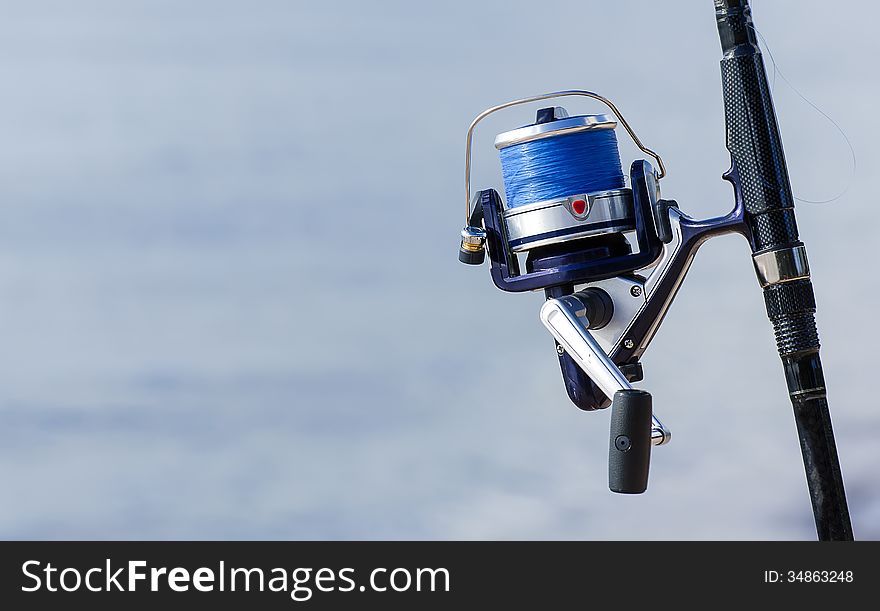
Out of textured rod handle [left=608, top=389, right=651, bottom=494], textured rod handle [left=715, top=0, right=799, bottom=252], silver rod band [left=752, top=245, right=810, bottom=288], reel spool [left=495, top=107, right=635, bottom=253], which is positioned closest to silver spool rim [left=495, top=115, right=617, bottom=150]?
reel spool [left=495, top=107, right=635, bottom=253]

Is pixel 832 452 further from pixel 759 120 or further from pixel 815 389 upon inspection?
pixel 759 120

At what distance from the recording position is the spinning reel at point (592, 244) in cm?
283

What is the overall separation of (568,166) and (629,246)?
0.22 metres

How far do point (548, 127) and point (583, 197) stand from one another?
6.8 inches

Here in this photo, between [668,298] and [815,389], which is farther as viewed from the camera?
Answer: [668,298]

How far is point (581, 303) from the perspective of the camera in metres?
2.87

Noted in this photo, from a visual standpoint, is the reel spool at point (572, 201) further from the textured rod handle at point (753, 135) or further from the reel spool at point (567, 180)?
the textured rod handle at point (753, 135)

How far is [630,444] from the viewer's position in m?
2.63

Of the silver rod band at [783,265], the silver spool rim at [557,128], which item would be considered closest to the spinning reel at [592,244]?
the silver spool rim at [557,128]

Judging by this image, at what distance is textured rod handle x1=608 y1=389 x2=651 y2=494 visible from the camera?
2.63 m

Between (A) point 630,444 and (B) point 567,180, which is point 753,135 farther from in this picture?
(A) point 630,444

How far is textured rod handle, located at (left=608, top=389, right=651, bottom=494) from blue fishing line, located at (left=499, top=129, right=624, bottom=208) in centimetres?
49

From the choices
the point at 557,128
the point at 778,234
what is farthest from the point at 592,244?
the point at 778,234

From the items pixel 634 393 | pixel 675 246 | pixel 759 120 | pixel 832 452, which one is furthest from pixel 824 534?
pixel 759 120
